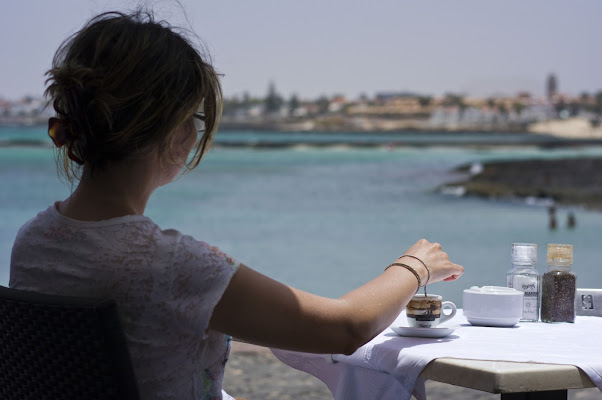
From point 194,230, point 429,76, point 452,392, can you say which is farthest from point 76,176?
point 429,76

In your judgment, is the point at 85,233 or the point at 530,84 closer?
the point at 85,233

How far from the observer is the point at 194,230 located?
29.9 m

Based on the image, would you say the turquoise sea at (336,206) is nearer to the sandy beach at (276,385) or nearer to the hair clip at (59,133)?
the sandy beach at (276,385)

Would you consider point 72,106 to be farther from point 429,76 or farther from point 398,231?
point 429,76

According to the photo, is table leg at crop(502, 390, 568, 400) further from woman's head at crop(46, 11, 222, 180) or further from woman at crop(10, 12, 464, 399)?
woman's head at crop(46, 11, 222, 180)

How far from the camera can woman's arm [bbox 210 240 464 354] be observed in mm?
938

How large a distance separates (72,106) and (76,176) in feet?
0.52

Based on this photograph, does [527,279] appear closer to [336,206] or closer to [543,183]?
[543,183]

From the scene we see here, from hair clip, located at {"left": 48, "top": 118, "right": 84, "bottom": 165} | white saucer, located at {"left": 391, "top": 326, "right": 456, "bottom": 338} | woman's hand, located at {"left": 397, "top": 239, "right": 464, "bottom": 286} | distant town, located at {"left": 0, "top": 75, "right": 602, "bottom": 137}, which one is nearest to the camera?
hair clip, located at {"left": 48, "top": 118, "right": 84, "bottom": 165}

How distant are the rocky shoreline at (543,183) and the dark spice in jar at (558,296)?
103 feet

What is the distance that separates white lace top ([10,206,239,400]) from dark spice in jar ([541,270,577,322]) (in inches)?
30.6

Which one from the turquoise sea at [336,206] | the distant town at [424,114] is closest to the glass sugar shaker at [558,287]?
the turquoise sea at [336,206]

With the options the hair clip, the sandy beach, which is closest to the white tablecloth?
the hair clip

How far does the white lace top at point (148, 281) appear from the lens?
0.92 m
